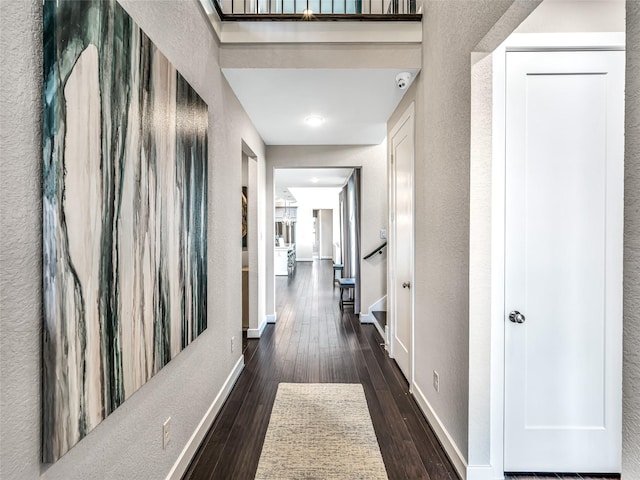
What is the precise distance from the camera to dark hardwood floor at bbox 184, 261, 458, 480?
170cm

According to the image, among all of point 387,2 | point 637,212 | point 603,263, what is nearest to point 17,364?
point 637,212

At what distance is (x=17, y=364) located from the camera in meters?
0.73

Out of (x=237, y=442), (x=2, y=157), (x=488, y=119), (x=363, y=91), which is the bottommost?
(x=237, y=442)

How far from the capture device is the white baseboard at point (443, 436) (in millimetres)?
1587

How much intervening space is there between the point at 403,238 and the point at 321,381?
1.40 m

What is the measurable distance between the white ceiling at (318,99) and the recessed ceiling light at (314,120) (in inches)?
1.8

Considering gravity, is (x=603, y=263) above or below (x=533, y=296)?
above

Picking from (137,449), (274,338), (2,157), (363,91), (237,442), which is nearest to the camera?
(2,157)

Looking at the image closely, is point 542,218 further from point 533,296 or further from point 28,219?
point 28,219

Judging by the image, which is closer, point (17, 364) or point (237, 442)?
point (17, 364)

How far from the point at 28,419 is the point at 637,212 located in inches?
59.9

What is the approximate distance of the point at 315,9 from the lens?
2.89m

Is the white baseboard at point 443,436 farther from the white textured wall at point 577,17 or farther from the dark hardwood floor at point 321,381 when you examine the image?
the white textured wall at point 577,17

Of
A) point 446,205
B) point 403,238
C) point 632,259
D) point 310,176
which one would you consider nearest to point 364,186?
point 403,238
